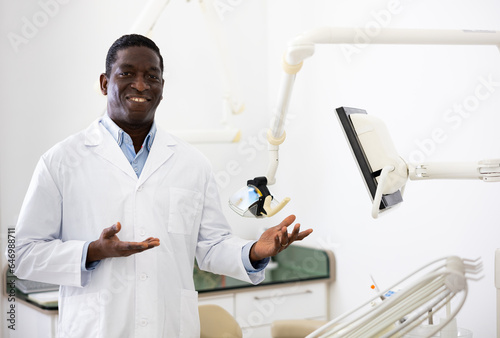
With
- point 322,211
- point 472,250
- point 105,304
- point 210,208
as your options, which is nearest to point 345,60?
point 322,211

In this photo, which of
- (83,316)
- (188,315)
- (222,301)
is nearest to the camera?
(83,316)

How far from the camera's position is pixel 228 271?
1.52 m

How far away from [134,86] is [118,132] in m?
0.14

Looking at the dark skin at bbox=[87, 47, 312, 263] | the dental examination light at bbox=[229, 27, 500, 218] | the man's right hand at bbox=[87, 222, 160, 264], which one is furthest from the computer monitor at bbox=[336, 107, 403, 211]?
the man's right hand at bbox=[87, 222, 160, 264]

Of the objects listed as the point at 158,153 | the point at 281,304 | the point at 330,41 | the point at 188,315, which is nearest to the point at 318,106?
the point at 281,304

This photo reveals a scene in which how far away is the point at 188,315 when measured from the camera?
4.94ft

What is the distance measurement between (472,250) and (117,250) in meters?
1.20

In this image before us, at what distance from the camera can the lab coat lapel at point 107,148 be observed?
1.49 meters

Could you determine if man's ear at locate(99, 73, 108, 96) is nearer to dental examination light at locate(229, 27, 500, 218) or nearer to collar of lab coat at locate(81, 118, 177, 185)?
collar of lab coat at locate(81, 118, 177, 185)

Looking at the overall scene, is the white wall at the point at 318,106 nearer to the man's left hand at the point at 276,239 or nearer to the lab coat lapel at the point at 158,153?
the man's left hand at the point at 276,239

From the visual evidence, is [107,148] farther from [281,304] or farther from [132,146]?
[281,304]

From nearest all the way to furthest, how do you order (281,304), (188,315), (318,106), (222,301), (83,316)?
(83,316) → (188,315) → (222,301) → (281,304) → (318,106)

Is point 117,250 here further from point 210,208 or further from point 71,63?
point 71,63

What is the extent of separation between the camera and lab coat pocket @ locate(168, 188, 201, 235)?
1.50 meters
